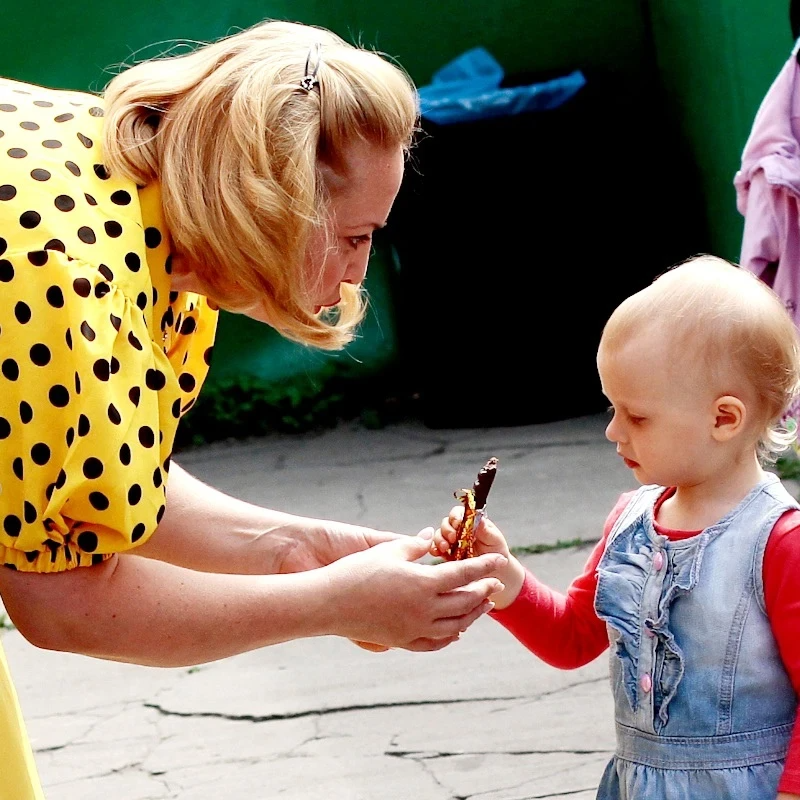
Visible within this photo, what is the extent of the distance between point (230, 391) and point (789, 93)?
3.44 m

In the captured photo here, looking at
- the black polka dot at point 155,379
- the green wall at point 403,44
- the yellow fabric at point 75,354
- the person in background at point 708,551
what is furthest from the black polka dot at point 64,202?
the green wall at point 403,44

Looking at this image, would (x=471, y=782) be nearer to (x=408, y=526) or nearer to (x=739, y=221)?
(x=408, y=526)

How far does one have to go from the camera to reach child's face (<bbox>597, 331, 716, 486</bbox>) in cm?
177

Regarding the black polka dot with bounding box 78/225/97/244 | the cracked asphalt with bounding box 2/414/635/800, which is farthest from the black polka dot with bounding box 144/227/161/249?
the cracked asphalt with bounding box 2/414/635/800

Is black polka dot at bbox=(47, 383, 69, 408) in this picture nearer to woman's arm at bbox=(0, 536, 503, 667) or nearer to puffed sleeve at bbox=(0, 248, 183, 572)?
puffed sleeve at bbox=(0, 248, 183, 572)

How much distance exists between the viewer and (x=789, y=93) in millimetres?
3475

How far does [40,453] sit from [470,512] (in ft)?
2.21

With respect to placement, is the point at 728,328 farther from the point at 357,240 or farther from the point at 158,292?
the point at 158,292

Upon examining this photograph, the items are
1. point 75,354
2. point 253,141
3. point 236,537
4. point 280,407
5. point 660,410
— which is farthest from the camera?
point 280,407

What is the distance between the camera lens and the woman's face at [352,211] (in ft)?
5.93

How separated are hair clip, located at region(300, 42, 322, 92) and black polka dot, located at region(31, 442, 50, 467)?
0.56 metres

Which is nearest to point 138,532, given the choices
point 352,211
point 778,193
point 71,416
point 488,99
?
point 71,416

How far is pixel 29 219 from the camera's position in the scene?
159cm

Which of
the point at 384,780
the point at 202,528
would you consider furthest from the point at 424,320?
the point at 202,528
